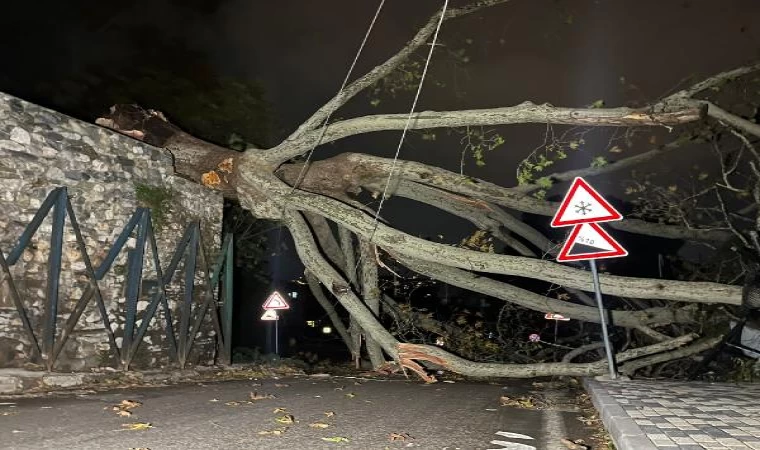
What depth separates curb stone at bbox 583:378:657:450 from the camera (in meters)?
3.96

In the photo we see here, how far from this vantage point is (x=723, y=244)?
1041cm

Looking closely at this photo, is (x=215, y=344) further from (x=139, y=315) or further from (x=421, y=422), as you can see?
(x=421, y=422)

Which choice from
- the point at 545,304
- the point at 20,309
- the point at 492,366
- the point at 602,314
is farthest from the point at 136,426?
the point at 545,304

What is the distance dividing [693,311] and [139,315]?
28.3 ft

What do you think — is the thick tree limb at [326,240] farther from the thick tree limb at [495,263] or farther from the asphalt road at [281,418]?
the asphalt road at [281,418]

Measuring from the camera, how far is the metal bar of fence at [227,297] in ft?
32.8

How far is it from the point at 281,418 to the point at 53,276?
3.84 m

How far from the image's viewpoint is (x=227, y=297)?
1011 cm

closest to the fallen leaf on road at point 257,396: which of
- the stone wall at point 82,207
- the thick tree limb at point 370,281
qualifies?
the stone wall at point 82,207

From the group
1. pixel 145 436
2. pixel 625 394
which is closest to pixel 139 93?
pixel 145 436

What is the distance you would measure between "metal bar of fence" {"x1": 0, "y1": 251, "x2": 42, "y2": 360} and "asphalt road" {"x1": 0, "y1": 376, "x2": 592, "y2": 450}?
117cm

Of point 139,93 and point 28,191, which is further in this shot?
point 139,93

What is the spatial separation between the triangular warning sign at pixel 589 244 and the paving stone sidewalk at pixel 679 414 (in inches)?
61.1

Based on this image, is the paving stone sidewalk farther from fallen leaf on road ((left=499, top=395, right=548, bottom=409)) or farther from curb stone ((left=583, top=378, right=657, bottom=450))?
fallen leaf on road ((left=499, top=395, right=548, bottom=409))
